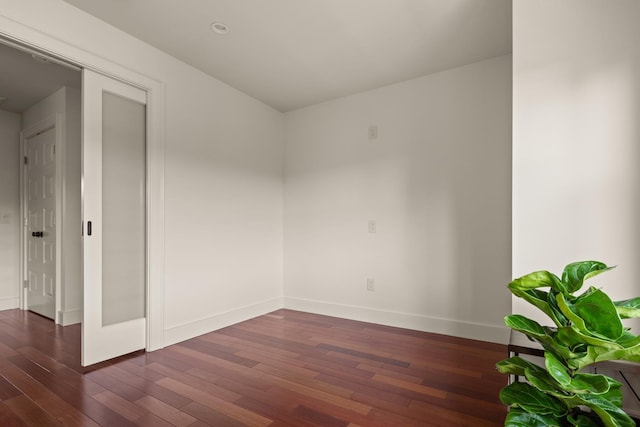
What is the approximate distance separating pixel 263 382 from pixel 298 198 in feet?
7.38

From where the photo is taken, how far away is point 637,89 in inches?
58.8

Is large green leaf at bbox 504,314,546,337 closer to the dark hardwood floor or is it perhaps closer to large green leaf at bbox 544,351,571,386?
large green leaf at bbox 544,351,571,386

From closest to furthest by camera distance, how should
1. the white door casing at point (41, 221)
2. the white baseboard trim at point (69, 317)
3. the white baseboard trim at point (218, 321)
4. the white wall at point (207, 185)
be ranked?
the white wall at point (207, 185) → the white baseboard trim at point (218, 321) → the white baseboard trim at point (69, 317) → the white door casing at point (41, 221)

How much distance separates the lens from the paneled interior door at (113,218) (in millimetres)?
2258

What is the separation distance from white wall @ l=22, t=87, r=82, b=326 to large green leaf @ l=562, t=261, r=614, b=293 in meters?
4.02

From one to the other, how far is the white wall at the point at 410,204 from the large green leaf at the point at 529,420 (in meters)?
1.82

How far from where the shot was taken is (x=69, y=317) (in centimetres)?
332

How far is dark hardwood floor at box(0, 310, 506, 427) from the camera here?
5.48 ft

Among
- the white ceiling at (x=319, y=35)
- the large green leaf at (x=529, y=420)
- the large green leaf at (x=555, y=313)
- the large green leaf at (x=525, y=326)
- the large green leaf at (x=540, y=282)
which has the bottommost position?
the large green leaf at (x=529, y=420)

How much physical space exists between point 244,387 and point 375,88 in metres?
2.94

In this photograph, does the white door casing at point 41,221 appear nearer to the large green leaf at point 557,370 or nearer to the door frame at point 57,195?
the door frame at point 57,195

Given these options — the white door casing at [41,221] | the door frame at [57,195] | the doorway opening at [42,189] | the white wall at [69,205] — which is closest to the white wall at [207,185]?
the doorway opening at [42,189]

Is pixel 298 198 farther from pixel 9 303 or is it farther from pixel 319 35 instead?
pixel 9 303

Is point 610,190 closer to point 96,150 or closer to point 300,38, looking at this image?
point 300,38
